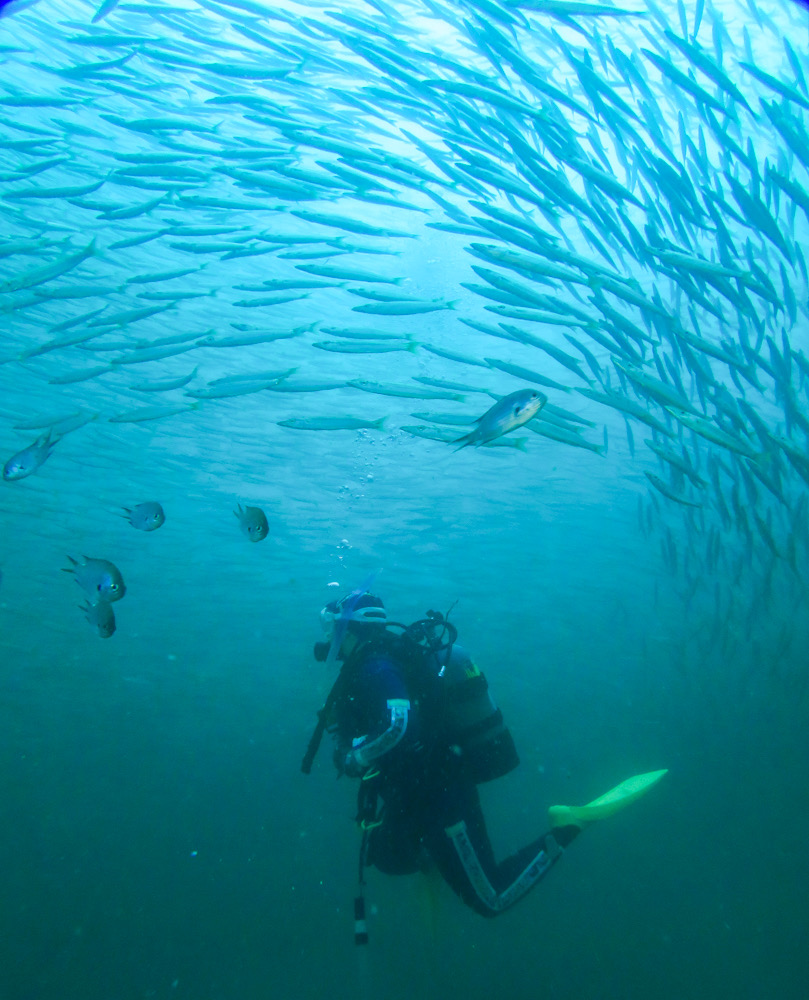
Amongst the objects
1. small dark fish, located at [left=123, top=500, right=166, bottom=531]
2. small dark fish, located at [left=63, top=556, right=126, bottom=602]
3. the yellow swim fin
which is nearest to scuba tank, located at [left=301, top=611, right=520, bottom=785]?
the yellow swim fin

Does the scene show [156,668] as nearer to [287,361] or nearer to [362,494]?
[362,494]

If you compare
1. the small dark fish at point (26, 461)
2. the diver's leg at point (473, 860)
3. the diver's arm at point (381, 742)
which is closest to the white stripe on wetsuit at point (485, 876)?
the diver's leg at point (473, 860)

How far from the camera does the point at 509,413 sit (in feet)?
8.68

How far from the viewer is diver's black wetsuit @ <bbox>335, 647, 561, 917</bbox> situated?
136 inches

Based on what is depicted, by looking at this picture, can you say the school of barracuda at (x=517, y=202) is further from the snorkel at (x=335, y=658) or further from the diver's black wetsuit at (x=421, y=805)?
the diver's black wetsuit at (x=421, y=805)

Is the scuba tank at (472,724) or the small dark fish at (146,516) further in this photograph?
the small dark fish at (146,516)

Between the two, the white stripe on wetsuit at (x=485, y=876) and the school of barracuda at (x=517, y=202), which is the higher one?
the school of barracuda at (x=517, y=202)

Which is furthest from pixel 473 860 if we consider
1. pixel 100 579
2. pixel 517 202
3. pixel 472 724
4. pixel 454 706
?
pixel 517 202

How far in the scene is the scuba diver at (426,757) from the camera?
3.48 m

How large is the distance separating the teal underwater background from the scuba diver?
0.77 m

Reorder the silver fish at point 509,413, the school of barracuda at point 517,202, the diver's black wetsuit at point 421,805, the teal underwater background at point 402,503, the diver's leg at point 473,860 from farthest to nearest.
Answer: the teal underwater background at point 402,503 < the school of barracuda at point 517,202 < the diver's leg at point 473,860 < the diver's black wetsuit at point 421,805 < the silver fish at point 509,413

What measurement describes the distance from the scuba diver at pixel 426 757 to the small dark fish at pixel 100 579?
4.53 ft

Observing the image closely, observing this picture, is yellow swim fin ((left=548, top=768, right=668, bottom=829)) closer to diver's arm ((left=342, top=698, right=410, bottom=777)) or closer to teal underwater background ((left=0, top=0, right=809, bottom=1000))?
teal underwater background ((left=0, top=0, right=809, bottom=1000))

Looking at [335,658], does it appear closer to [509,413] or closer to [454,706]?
[454,706]
